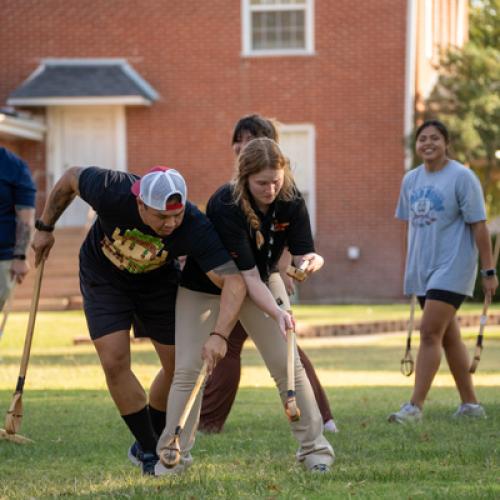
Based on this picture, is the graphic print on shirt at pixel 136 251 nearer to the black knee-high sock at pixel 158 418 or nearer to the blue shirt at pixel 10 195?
the black knee-high sock at pixel 158 418

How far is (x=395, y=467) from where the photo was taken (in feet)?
20.6

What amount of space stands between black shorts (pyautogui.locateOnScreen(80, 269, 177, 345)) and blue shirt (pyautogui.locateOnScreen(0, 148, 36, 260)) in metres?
2.53

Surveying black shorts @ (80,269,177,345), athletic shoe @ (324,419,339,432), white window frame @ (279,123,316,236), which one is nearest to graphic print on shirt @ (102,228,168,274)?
black shorts @ (80,269,177,345)

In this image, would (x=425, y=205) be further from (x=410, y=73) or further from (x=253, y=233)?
(x=410, y=73)

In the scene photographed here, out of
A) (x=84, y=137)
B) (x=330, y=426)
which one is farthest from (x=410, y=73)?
(x=330, y=426)

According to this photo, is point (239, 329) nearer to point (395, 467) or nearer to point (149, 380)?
point (395, 467)

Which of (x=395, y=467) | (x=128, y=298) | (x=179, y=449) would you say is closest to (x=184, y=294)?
(x=128, y=298)

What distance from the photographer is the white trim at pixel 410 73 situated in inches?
906

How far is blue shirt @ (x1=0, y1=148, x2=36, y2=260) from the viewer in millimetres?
8914

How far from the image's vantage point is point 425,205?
8.52 m

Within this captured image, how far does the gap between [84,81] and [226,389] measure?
1612 centimetres

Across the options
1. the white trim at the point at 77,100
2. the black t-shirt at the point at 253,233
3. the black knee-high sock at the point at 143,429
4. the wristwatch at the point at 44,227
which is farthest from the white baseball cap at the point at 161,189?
the white trim at the point at 77,100

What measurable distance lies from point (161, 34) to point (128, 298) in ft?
57.9

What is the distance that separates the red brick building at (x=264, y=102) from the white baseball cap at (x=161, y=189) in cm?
1739
